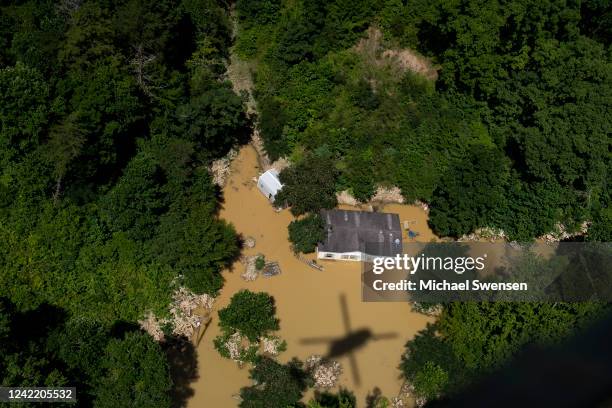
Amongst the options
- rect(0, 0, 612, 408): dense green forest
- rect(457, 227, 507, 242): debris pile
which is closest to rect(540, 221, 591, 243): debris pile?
rect(0, 0, 612, 408): dense green forest

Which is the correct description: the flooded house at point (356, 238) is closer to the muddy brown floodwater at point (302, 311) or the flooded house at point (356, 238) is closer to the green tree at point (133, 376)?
the muddy brown floodwater at point (302, 311)

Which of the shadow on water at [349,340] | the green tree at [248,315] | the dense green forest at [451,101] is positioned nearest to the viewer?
the green tree at [248,315]

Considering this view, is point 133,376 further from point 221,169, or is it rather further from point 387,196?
point 387,196

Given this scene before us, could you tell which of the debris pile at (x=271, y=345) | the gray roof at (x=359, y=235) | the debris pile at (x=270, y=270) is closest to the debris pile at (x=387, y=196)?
the gray roof at (x=359, y=235)

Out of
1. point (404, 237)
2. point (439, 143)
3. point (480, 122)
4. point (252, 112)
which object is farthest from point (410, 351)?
point (252, 112)

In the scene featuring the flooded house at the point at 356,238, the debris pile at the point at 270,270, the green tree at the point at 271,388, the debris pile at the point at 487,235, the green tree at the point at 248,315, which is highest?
the debris pile at the point at 487,235

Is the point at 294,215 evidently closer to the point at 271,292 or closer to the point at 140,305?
the point at 271,292

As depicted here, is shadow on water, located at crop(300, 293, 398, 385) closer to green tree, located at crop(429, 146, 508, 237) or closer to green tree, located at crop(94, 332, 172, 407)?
green tree, located at crop(429, 146, 508, 237)
